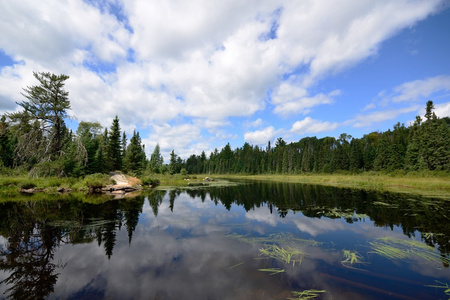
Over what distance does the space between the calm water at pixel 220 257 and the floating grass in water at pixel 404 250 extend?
0.13 feet

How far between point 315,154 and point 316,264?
93896 millimetres

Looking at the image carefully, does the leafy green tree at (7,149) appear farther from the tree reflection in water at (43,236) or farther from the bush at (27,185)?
the tree reflection in water at (43,236)

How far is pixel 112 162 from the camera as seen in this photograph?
3831 centimetres

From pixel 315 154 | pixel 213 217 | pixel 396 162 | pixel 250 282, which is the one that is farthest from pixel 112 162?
pixel 315 154

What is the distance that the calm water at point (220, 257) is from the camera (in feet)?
17.0

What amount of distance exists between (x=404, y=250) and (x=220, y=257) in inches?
314

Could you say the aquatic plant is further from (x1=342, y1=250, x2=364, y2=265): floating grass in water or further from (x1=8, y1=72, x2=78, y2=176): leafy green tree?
(x1=8, y1=72, x2=78, y2=176): leafy green tree

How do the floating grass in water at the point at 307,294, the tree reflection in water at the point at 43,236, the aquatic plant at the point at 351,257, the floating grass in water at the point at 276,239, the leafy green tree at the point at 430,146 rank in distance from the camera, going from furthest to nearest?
the leafy green tree at the point at 430,146
the floating grass in water at the point at 276,239
the aquatic plant at the point at 351,257
the tree reflection in water at the point at 43,236
the floating grass in water at the point at 307,294

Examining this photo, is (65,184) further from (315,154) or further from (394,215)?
(315,154)

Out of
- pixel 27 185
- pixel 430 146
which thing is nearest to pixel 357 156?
pixel 430 146

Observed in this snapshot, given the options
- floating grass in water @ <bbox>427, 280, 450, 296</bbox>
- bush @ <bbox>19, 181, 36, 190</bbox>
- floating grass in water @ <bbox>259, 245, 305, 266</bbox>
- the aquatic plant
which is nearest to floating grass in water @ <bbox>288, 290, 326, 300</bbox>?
floating grass in water @ <bbox>259, 245, 305, 266</bbox>

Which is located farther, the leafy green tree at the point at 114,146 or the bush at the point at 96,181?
the leafy green tree at the point at 114,146

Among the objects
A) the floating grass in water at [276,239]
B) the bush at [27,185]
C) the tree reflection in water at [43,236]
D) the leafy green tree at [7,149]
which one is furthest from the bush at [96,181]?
the leafy green tree at [7,149]

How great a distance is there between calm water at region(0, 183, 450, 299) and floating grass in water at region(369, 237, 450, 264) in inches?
1.6
